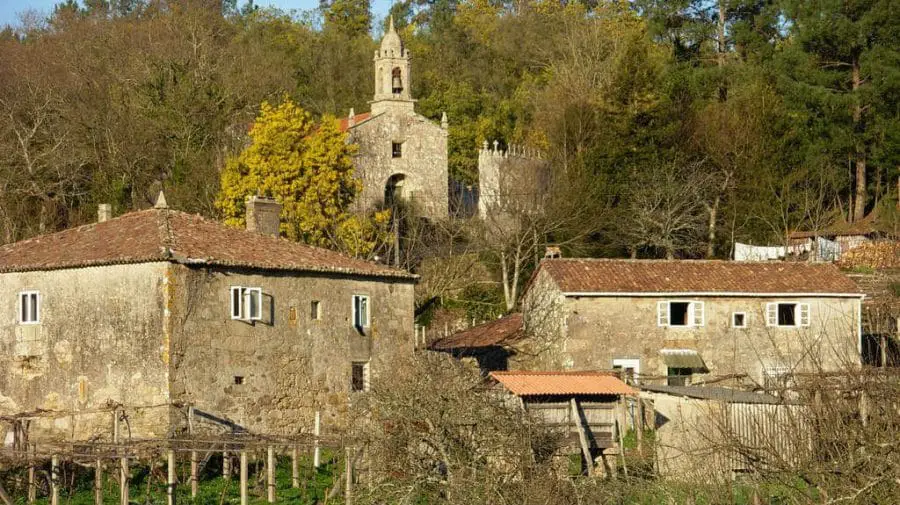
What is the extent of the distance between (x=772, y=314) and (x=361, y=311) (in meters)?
12.4

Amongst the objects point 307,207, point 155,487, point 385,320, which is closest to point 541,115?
point 307,207

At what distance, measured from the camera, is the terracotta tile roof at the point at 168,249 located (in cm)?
3034

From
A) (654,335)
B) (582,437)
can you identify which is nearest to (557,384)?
(582,437)

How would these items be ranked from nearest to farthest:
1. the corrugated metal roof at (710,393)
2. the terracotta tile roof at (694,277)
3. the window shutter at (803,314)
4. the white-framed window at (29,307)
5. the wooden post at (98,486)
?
the wooden post at (98,486) < the corrugated metal roof at (710,393) < the white-framed window at (29,307) < the terracotta tile roof at (694,277) < the window shutter at (803,314)

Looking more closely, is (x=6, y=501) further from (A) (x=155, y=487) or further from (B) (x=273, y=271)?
(B) (x=273, y=271)

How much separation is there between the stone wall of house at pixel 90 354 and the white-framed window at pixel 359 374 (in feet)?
16.1

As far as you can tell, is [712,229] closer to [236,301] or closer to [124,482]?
[236,301]

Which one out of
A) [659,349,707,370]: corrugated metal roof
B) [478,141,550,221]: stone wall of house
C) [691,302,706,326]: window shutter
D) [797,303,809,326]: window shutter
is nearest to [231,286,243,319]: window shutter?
[659,349,707,370]: corrugated metal roof

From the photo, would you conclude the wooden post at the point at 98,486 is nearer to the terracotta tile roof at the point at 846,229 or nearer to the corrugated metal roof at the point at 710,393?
the corrugated metal roof at the point at 710,393

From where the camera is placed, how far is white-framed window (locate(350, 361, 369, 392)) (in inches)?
1303

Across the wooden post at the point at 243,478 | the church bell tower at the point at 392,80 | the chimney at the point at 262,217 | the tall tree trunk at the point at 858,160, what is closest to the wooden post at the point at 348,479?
the wooden post at the point at 243,478

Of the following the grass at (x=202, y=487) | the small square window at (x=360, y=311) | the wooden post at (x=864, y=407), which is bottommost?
the grass at (x=202, y=487)

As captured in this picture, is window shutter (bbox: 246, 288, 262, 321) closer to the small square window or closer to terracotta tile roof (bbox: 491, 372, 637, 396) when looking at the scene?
the small square window

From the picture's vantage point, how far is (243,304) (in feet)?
102
